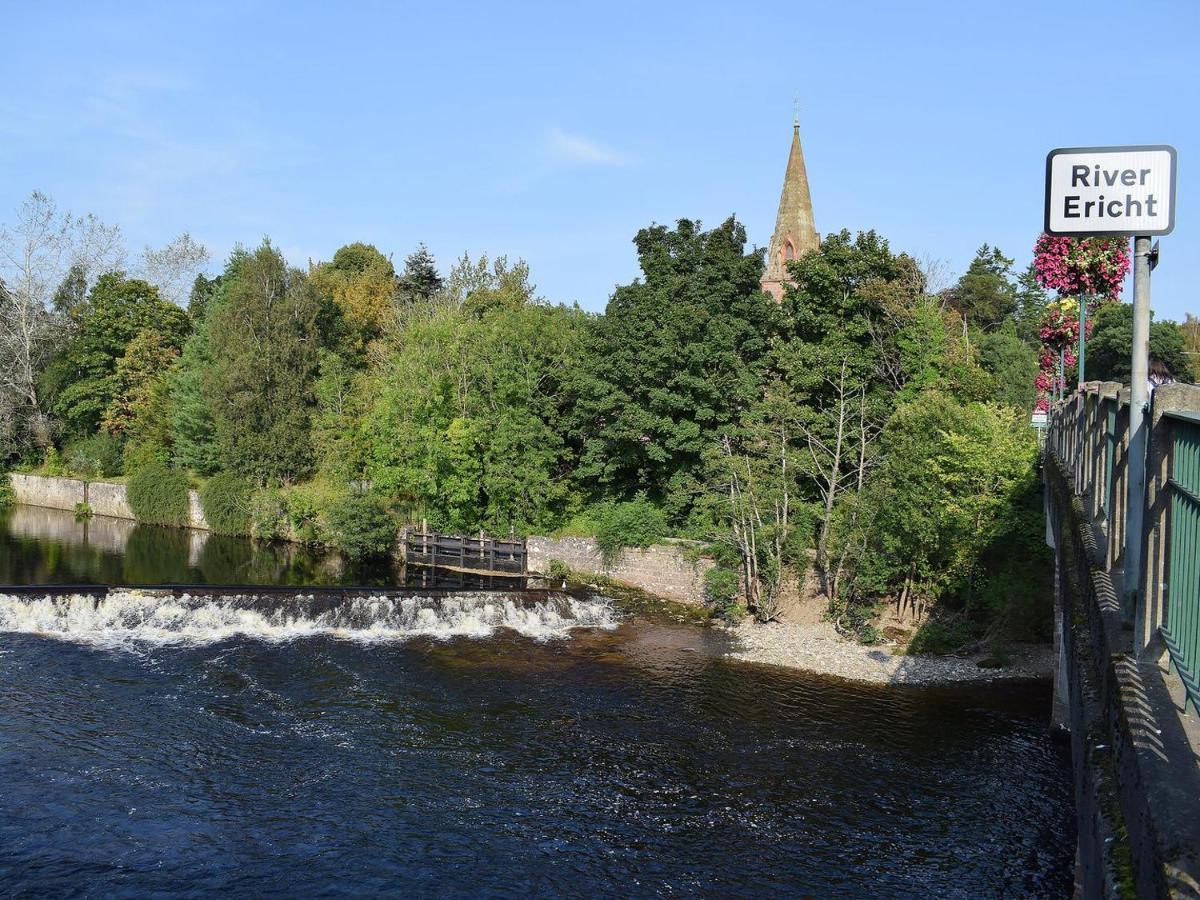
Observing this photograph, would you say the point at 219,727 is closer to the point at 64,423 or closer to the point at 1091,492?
the point at 1091,492

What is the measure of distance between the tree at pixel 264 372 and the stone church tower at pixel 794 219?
22.2 metres

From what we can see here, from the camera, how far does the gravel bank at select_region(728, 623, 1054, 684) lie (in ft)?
73.2

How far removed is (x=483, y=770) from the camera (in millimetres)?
16312

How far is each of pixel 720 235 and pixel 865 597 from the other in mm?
14587

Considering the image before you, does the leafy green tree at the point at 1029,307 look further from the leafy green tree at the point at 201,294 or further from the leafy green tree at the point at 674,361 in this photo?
the leafy green tree at the point at 201,294

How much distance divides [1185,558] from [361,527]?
3450 cm

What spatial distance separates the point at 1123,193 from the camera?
694 centimetres

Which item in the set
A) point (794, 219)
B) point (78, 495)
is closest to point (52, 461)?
point (78, 495)

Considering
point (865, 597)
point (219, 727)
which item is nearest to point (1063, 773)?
point (865, 597)

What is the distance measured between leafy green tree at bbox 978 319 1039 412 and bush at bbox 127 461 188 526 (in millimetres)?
36748

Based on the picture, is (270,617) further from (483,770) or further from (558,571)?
(483,770)

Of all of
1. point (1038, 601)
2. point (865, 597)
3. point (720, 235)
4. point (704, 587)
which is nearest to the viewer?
point (1038, 601)

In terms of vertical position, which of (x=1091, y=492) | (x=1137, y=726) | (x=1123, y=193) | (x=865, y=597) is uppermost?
(x=1123, y=193)

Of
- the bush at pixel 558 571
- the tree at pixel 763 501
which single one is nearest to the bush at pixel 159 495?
the bush at pixel 558 571
